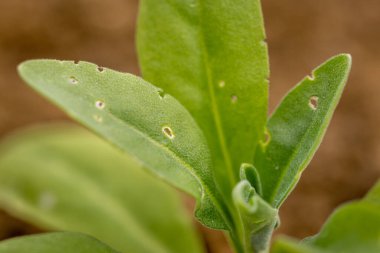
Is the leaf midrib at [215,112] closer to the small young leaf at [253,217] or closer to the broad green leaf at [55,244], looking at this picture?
the small young leaf at [253,217]

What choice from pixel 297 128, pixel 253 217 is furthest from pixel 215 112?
pixel 253 217

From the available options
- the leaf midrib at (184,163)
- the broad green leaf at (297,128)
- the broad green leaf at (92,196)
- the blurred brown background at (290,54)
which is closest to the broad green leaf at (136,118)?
the leaf midrib at (184,163)

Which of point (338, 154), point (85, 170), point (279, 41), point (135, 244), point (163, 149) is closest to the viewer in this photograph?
point (163, 149)

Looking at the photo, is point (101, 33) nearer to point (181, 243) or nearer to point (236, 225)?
point (181, 243)

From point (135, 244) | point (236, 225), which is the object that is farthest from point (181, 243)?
point (236, 225)

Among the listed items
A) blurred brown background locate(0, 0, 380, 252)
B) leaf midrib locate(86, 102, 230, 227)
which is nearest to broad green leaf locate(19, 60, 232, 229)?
leaf midrib locate(86, 102, 230, 227)

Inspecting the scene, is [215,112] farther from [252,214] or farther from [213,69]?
[252,214]

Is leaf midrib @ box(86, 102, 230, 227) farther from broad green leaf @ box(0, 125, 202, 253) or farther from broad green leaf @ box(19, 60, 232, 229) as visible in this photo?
broad green leaf @ box(0, 125, 202, 253)
